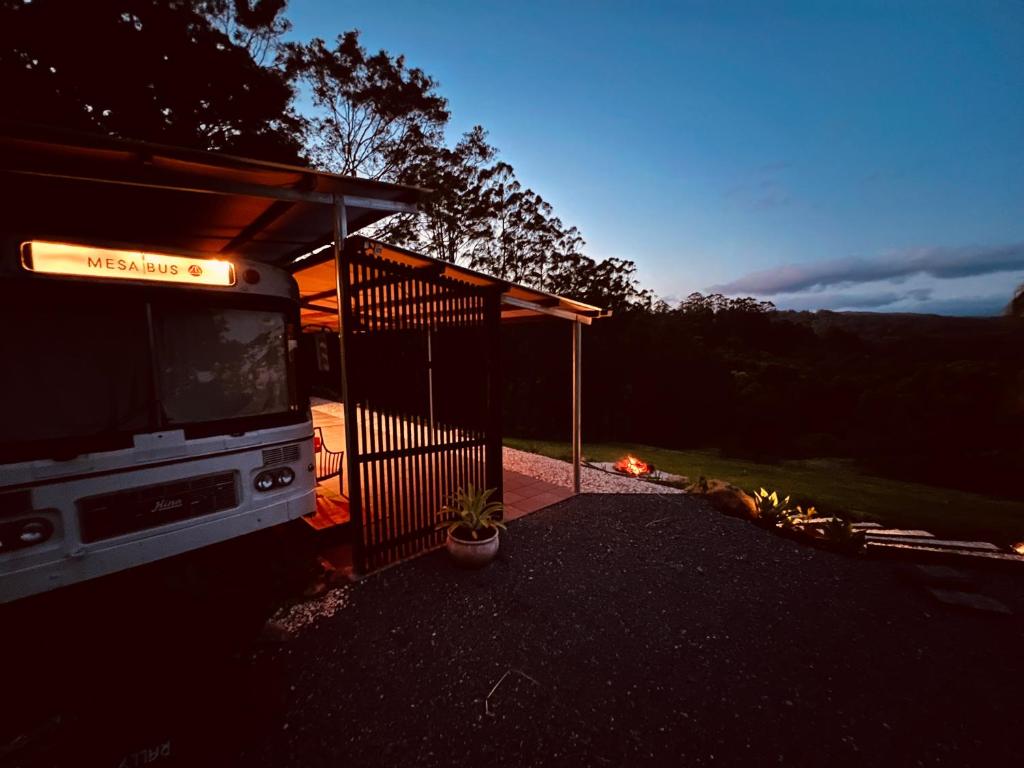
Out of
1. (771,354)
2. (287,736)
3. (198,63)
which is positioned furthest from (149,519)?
(771,354)

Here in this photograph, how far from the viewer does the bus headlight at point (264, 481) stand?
387 cm

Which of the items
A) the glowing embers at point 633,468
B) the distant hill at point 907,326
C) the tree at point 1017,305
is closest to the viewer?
the glowing embers at point 633,468

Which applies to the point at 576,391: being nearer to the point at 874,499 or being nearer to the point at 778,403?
the point at 874,499

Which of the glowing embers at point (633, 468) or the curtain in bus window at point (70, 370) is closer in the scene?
the curtain in bus window at point (70, 370)

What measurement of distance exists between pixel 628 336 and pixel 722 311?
36.9m

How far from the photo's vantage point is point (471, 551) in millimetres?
4930

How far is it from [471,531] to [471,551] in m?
0.27

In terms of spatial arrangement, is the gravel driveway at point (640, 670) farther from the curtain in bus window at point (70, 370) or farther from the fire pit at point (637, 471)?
the fire pit at point (637, 471)

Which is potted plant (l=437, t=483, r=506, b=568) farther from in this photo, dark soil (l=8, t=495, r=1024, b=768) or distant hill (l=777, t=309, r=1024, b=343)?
distant hill (l=777, t=309, r=1024, b=343)

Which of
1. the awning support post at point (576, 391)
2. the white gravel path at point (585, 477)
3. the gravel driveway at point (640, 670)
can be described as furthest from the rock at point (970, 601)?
the awning support post at point (576, 391)

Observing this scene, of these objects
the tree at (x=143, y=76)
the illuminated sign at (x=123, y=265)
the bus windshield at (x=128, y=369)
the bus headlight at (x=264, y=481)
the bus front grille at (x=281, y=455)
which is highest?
the tree at (x=143, y=76)

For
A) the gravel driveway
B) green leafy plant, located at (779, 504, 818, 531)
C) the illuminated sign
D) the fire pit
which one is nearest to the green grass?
the fire pit

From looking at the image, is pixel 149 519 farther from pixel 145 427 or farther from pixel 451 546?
pixel 451 546

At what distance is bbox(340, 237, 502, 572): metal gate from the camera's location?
452 centimetres
